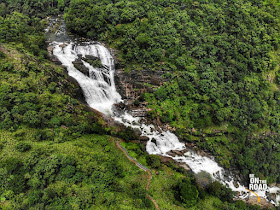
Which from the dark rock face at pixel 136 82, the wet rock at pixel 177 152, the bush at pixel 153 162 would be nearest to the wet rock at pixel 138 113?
the dark rock face at pixel 136 82

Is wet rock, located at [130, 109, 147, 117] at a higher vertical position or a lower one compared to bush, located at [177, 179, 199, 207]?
higher

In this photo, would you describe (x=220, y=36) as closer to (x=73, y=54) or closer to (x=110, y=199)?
(x=73, y=54)

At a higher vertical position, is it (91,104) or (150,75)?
(150,75)

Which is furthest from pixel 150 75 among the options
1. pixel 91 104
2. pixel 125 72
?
pixel 91 104

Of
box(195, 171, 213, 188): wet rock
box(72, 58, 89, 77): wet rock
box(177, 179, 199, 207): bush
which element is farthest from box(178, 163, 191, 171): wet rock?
box(72, 58, 89, 77): wet rock

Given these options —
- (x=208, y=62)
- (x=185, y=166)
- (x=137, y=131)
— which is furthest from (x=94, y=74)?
(x=208, y=62)

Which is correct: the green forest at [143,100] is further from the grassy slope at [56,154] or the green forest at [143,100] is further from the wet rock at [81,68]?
the wet rock at [81,68]

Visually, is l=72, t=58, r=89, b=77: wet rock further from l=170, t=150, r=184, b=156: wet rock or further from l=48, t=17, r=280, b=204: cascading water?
l=170, t=150, r=184, b=156: wet rock
